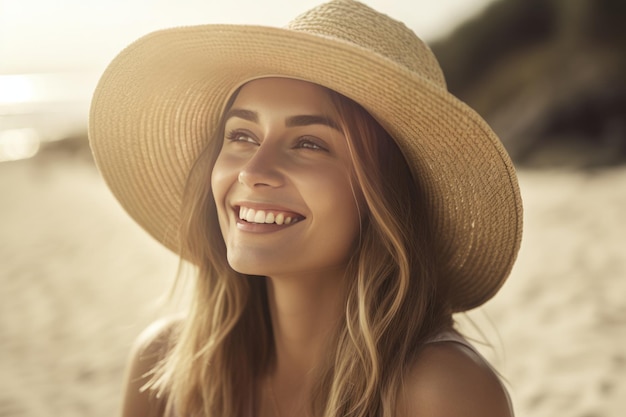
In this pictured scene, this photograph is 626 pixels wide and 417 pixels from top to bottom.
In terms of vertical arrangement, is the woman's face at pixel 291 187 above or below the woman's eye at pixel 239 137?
below

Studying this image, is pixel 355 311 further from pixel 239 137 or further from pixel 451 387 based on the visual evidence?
pixel 239 137

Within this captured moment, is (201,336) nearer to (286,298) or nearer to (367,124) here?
(286,298)

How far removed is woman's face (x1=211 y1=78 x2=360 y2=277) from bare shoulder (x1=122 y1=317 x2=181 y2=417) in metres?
0.64

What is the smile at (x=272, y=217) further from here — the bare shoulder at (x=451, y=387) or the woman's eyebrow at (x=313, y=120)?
the bare shoulder at (x=451, y=387)

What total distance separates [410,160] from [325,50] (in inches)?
17.8

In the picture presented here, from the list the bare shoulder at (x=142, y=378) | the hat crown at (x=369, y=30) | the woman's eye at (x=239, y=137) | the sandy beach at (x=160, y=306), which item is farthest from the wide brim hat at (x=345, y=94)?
the bare shoulder at (x=142, y=378)

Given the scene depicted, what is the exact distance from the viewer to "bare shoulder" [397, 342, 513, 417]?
67.6 inches

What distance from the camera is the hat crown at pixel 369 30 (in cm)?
184

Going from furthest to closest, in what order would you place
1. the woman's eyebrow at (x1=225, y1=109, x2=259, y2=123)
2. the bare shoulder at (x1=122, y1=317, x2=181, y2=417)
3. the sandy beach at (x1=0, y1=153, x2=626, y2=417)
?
1. the sandy beach at (x1=0, y1=153, x2=626, y2=417)
2. the bare shoulder at (x1=122, y1=317, x2=181, y2=417)
3. the woman's eyebrow at (x1=225, y1=109, x2=259, y2=123)

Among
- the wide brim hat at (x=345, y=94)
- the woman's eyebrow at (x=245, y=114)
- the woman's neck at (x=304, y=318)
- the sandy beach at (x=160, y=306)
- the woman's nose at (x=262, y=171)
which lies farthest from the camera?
the sandy beach at (x=160, y=306)

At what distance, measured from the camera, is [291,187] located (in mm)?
1844

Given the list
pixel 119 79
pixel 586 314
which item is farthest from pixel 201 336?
pixel 586 314

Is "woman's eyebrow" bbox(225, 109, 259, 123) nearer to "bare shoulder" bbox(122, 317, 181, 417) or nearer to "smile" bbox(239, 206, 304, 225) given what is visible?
"smile" bbox(239, 206, 304, 225)

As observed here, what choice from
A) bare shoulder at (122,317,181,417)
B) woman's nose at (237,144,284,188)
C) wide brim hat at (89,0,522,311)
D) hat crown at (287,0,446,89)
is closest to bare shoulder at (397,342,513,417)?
wide brim hat at (89,0,522,311)
